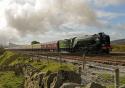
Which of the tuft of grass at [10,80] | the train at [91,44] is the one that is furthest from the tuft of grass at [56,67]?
the train at [91,44]

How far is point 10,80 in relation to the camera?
40938mm

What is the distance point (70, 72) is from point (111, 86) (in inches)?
120

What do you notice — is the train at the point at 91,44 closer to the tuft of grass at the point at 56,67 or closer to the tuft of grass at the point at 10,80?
the tuft of grass at the point at 10,80

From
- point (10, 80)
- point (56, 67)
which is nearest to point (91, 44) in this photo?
point (10, 80)

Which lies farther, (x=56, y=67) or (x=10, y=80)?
(x=10, y=80)

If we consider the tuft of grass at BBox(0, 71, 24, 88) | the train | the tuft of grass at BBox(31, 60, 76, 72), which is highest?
the train

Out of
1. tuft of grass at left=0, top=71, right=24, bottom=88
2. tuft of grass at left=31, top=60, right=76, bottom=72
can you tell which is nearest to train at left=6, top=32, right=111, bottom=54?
tuft of grass at left=0, top=71, right=24, bottom=88

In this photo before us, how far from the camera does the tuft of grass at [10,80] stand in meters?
36.3

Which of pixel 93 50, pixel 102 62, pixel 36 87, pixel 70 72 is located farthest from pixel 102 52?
pixel 70 72

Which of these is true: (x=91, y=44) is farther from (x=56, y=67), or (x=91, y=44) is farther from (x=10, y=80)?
(x=56, y=67)

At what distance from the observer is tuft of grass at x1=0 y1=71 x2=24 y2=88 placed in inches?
1430

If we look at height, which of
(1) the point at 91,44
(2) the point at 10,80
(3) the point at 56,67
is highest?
(1) the point at 91,44

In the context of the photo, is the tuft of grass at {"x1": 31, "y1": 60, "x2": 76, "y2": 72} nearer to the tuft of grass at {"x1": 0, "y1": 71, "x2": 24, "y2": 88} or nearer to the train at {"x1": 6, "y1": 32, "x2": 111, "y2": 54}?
the tuft of grass at {"x1": 0, "y1": 71, "x2": 24, "y2": 88}

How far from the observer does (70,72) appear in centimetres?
1795
